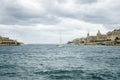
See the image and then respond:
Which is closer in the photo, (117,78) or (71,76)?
(117,78)

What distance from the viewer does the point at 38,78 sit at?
34844 mm

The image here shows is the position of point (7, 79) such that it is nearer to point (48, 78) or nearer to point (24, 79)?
point (24, 79)

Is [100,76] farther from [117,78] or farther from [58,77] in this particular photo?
[58,77]

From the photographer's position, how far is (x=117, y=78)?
113 ft

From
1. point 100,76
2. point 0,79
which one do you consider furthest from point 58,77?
point 0,79

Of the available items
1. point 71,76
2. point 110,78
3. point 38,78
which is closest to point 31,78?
point 38,78

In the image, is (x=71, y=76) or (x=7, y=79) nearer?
(x=7, y=79)

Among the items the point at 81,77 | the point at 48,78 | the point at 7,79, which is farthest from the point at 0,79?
the point at 81,77

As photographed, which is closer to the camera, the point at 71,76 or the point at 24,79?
the point at 24,79

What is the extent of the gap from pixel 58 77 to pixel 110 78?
311 inches

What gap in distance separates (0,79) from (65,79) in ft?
31.3

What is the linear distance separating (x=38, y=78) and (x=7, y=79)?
454cm

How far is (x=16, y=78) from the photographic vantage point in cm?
3512

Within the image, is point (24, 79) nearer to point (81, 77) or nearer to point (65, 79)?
point (65, 79)
